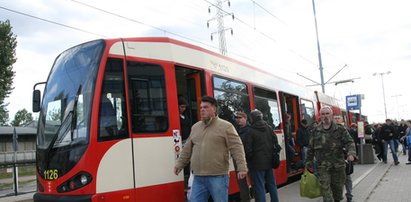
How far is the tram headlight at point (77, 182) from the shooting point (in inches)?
219

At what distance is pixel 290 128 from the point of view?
12172 mm

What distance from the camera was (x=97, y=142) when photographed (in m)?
5.67

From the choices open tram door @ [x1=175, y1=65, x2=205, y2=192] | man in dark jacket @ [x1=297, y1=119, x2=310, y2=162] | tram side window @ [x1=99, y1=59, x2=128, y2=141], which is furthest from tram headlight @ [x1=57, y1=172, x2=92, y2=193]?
man in dark jacket @ [x1=297, y1=119, x2=310, y2=162]

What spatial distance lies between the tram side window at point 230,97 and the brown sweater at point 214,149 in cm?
262

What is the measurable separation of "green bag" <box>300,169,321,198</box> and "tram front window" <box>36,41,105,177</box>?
3746 mm

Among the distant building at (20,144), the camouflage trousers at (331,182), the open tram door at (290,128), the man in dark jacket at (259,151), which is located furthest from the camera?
the distant building at (20,144)

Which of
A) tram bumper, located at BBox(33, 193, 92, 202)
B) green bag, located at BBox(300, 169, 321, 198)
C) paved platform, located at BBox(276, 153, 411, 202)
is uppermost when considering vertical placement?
tram bumper, located at BBox(33, 193, 92, 202)

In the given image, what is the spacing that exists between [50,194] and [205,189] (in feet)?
7.05

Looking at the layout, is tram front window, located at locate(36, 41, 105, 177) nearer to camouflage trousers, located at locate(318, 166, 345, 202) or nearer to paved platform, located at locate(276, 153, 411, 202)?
camouflage trousers, located at locate(318, 166, 345, 202)

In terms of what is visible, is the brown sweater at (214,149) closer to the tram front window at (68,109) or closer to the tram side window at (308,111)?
the tram front window at (68,109)

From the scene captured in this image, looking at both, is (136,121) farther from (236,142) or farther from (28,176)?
(28,176)

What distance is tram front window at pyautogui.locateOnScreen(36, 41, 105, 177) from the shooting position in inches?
226

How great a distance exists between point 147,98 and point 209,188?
1794 millimetres

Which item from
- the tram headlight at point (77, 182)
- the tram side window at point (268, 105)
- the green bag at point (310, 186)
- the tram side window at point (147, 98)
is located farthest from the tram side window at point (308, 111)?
the tram headlight at point (77, 182)
